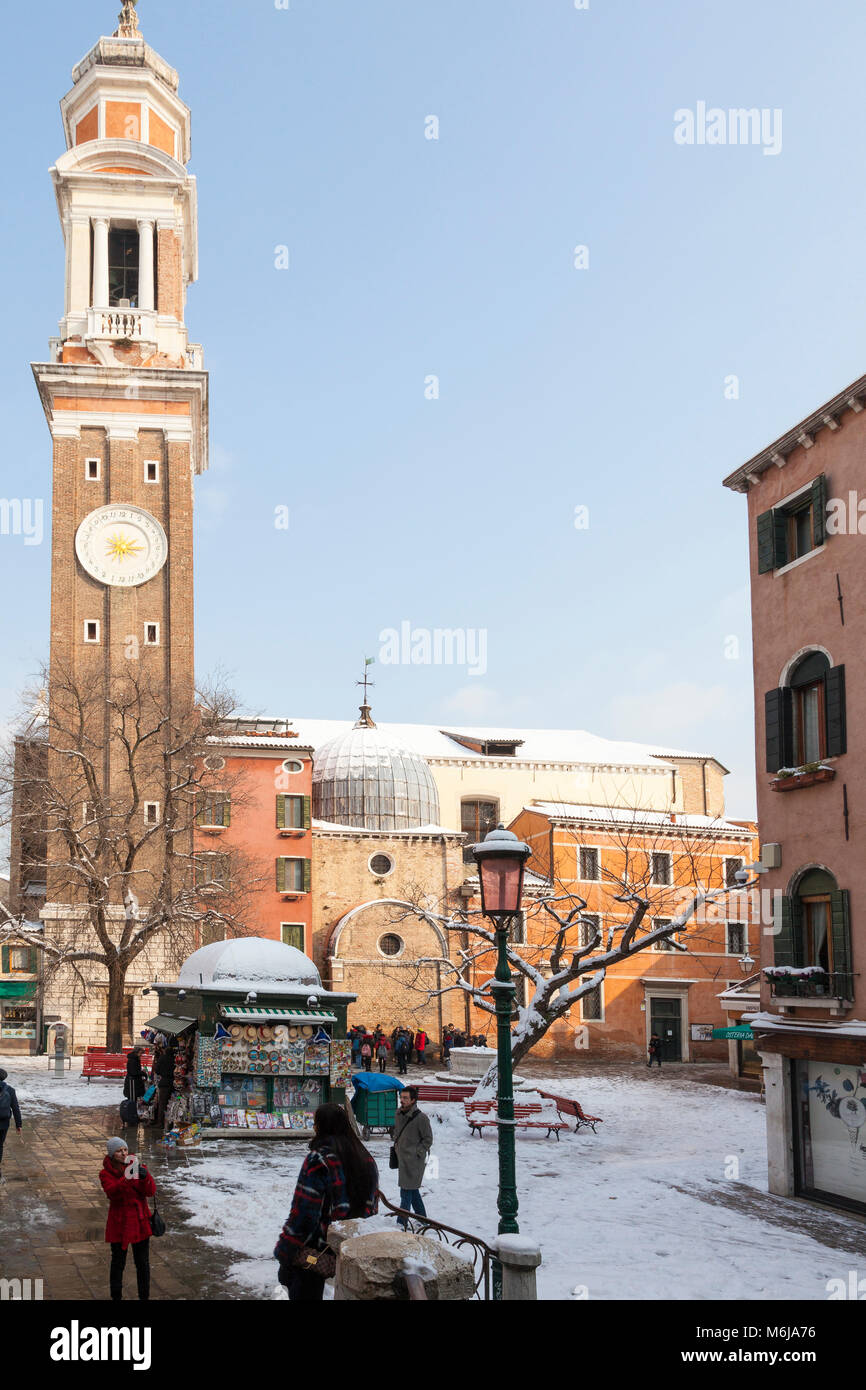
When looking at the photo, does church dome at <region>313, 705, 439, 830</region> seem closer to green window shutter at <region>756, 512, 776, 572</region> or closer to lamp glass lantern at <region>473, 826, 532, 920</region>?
green window shutter at <region>756, 512, 776, 572</region>

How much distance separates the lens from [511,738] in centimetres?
6019

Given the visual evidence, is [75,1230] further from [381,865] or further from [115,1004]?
[381,865]

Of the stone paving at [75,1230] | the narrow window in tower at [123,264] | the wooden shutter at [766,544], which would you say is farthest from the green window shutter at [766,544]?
the narrow window in tower at [123,264]

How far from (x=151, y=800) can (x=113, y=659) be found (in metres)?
5.84

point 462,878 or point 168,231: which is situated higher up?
point 168,231

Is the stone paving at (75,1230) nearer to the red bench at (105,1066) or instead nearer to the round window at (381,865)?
the red bench at (105,1066)

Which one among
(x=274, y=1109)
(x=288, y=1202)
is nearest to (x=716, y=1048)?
(x=274, y=1109)

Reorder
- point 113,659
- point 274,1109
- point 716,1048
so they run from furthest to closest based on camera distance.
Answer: point 716,1048 < point 113,659 < point 274,1109

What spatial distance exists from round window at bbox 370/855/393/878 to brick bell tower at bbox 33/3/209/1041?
9933mm

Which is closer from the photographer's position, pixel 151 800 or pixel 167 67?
pixel 151 800

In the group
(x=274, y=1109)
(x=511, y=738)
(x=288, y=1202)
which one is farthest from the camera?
(x=511, y=738)

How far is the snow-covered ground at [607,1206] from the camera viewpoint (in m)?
13.3
